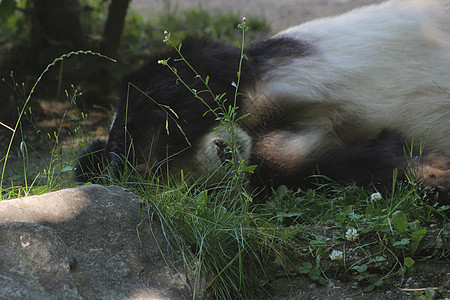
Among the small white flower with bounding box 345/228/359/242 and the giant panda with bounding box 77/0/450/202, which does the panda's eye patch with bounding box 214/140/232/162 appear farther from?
the small white flower with bounding box 345/228/359/242

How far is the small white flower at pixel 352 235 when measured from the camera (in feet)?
7.42

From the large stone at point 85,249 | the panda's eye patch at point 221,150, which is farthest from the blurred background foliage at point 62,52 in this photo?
A: the large stone at point 85,249

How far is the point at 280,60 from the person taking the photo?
3.10 m

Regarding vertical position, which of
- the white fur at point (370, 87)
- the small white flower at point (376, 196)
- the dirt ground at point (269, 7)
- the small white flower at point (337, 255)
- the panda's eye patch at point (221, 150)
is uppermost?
the white fur at point (370, 87)

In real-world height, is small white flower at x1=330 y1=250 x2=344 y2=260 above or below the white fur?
below

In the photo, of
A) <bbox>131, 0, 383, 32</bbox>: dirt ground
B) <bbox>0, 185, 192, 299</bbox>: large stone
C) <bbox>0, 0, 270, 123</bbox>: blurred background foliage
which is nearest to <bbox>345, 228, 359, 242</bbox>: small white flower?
<bbox>0, 185, 192, 299</bbox>: large stone

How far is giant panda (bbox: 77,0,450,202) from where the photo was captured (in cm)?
284

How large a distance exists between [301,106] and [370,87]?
39 centimetres

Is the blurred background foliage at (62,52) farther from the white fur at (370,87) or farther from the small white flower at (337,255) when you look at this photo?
the small white flower at (337,255)

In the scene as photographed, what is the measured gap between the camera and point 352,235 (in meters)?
2.27

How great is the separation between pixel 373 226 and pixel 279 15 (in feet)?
18.8

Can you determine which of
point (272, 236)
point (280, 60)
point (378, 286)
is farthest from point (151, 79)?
point (378, 286)

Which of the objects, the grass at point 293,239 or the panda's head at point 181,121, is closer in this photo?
the grass at point 293,239

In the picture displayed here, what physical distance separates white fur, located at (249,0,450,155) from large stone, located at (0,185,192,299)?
1045mm
